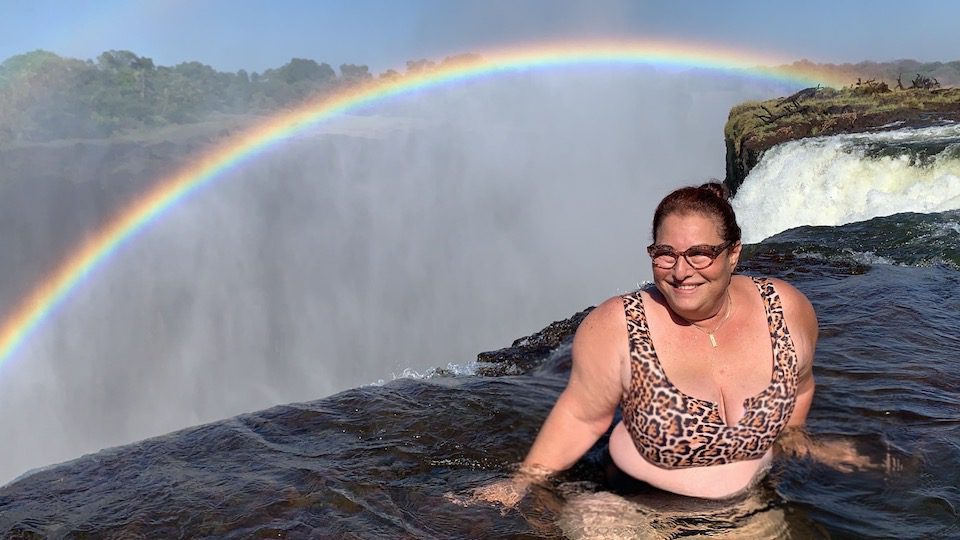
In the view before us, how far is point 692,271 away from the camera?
2.91 m

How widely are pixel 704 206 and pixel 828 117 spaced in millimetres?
20392

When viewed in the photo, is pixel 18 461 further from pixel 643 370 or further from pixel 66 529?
pixel 643 370

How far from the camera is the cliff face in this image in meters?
19.6

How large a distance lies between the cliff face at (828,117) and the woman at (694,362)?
17598 millimetres

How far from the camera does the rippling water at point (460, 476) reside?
3154 millimetres

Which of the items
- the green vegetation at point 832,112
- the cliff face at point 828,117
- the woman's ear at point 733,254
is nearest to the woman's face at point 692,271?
the woman's ear at point 733,254

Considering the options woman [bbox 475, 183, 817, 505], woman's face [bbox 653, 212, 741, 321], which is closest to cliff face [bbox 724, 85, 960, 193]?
woman [bbox 475, 183, 817, 505]

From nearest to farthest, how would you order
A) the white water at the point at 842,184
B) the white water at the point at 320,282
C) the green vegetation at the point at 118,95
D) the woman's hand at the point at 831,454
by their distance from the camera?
the woman's hand at the point at 831,454 < the white water at the point at 842,184 < the white water at the point at 320,282 < the green vegetation at the point at 118,95

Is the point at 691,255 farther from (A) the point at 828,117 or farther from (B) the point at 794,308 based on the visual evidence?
(A) the point at 828,117

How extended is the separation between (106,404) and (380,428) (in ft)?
90.3

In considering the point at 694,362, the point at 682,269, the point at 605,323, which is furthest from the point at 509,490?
the point at 682,269

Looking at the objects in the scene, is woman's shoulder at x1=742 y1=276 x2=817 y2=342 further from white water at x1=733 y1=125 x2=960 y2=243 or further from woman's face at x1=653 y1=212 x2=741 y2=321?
white water at x1=733 y1=125 x2=960 y2=243

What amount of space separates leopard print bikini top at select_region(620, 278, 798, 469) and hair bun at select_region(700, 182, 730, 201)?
1.88 feet

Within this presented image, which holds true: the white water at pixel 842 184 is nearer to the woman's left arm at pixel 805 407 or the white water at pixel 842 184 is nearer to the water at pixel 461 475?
the water at pixel 461 475
